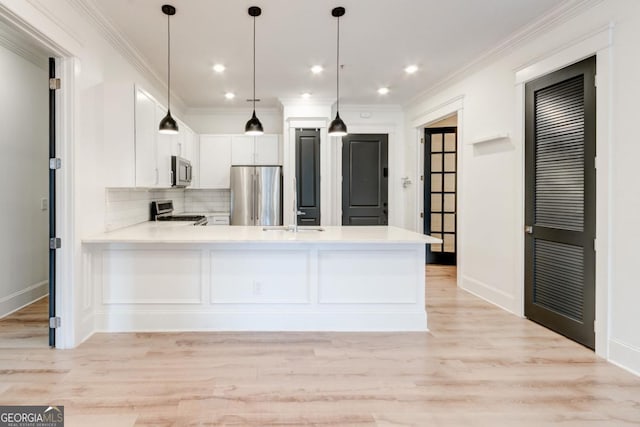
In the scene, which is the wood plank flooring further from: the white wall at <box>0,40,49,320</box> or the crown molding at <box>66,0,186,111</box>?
the crown molding at <box>66,0,186,111</box>

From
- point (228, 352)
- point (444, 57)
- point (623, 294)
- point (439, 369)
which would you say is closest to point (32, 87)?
point (228, 352)

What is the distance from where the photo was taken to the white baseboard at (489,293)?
3.76m

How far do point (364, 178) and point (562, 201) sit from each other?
3.46 m

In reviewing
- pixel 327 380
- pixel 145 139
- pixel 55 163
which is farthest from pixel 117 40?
pixel 327 380

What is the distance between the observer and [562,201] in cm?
310

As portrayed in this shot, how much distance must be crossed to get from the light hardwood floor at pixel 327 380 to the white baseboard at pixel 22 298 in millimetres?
1106

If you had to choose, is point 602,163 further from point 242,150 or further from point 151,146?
point 242,150

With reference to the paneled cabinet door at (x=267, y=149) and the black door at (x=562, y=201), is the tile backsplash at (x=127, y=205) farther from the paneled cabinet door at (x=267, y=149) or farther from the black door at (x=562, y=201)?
the black door at (x=562, y=201)

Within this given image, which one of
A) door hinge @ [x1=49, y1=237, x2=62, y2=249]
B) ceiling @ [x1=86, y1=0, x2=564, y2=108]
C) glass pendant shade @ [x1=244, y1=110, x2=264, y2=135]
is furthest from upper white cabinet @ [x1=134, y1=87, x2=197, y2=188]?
glass pendant shade @ [x1=244, y1=110, x2=264, y2=135]

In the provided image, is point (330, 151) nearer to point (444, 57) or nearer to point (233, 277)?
point (444, 57)

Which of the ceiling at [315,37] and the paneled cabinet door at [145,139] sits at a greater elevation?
the ceiling at [315,37]

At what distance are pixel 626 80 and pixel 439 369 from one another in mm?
2383

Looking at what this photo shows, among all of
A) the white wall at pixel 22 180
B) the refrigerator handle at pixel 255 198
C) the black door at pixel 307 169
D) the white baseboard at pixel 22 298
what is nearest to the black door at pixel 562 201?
the black door at pixel 307 169

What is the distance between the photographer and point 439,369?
2.52 meters
